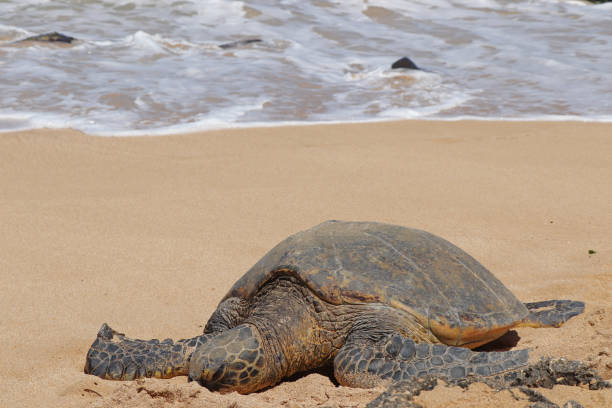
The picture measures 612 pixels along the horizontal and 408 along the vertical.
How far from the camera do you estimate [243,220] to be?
4793mm

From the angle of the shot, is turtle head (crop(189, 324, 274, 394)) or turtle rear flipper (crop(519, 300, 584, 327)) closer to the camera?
turtle head (crop(189, 324, 274, 394))

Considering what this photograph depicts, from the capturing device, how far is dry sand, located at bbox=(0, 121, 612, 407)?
262 cm

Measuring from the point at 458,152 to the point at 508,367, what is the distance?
14.4 feet

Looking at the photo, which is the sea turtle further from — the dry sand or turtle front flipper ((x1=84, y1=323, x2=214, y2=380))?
the dry sand

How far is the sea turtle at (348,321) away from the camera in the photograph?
2.42 meters

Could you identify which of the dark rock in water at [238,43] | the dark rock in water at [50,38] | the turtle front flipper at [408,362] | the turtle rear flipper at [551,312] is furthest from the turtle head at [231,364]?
the dark rock in water at [50,38]

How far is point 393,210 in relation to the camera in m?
5.02

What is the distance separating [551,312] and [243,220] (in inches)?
91.7

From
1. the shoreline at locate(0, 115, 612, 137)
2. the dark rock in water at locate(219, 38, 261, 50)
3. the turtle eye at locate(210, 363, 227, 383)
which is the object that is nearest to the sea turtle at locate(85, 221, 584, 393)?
the turtle eye at locate(210, 363, 227, 383)

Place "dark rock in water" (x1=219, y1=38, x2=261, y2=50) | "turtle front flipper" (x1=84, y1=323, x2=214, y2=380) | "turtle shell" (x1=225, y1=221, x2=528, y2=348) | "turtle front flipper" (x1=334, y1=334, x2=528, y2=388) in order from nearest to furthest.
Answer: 1. "turtle front flipper" (x1=334, y1=334, x2=528, y2=388)
2. "turtle front flipper" (x1=84, y1=323, x2=214, y2=380)
3. "turtle shell" (x1=225, y1=221, x2=528, y2=348)
4. "dark rock in water" (x1=219, y1=38, x2=261, y2=50)

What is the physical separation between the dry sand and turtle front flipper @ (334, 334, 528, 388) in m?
0.12

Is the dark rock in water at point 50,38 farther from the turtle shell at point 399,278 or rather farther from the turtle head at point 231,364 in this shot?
the turtle head at point 231,364

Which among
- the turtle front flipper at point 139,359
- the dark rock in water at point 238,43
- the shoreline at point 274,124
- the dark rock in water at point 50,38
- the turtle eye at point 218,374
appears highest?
the turtle eye at point 218,374

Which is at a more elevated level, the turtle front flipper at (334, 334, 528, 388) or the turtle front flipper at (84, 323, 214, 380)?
the turtle front flipper at (334, 334, 528, 388)
